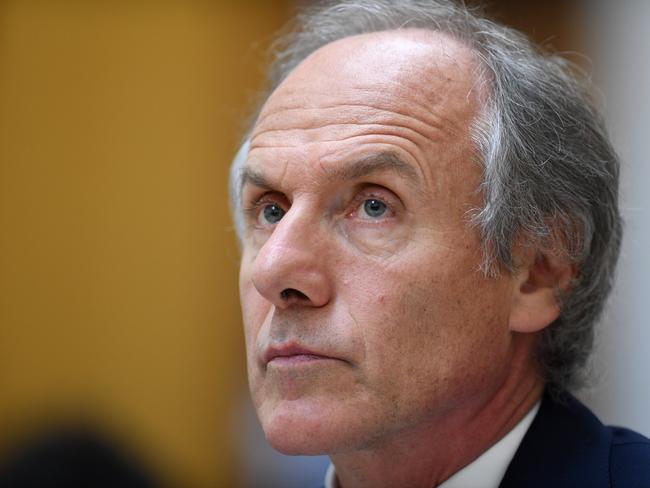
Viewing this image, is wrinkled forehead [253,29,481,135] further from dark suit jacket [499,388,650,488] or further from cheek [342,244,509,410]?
dark suit jacket [499,388,650,488]

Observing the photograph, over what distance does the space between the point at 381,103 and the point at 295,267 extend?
451 mm

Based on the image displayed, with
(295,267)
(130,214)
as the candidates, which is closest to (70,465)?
(295,267)

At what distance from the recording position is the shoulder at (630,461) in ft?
7.32

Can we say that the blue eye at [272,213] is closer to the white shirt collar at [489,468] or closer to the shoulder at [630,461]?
the white shirt collar at [489,468]

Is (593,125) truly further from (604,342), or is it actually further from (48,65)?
(48,65)

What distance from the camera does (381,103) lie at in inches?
91.9

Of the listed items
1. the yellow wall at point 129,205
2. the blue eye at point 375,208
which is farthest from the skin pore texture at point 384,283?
the yellow wall at point 129,205

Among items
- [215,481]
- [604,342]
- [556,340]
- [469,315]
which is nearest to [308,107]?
[469,315]

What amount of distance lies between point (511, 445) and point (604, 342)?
7.86 ft

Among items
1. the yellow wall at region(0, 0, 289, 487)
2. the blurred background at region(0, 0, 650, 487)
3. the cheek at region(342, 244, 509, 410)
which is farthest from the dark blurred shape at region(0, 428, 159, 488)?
the yellow wall at region(0, 0, 289, 487)

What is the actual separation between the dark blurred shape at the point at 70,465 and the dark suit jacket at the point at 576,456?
0.88m

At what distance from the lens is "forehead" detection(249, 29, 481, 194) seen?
2.29 metres

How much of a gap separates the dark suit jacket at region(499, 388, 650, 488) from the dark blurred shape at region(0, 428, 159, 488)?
884 mm

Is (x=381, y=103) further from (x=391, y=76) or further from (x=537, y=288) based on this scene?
(x=537, y=288)
